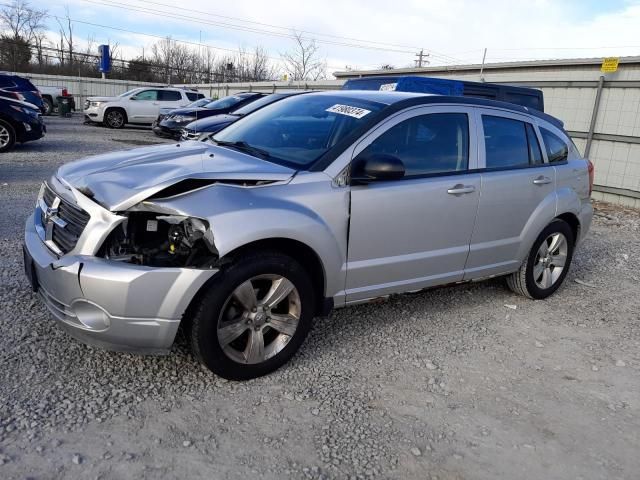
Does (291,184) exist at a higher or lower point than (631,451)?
higher

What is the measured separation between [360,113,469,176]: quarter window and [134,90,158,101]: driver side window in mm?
18701

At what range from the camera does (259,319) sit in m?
3.12

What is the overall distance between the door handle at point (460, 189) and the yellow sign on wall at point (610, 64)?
8340 millimetres

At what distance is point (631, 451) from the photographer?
9.23ft

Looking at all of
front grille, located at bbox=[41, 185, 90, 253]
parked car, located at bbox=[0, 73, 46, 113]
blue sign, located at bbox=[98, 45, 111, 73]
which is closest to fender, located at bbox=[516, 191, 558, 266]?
front grille, located at bbox=[41, 185, 90, 253]

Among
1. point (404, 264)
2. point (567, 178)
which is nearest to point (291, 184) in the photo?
point (404, 264)

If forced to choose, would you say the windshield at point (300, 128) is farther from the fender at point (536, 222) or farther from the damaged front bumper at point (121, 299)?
the fender at point (536, 222)

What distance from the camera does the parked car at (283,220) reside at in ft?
9.23

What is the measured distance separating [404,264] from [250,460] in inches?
69.1

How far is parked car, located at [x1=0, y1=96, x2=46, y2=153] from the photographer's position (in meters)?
10.8

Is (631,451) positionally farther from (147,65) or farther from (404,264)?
(147,65)

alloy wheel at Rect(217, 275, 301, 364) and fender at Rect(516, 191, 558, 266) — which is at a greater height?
fender at Rect(516, 191, 558, 266)

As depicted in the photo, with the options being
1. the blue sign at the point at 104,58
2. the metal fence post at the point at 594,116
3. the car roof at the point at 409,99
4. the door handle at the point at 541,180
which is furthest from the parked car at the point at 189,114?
the blue sign at the point at 104,58

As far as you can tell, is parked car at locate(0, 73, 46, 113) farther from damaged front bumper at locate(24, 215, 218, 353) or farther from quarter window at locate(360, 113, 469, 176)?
quarter window at locate(360, 113, 469, 176)
